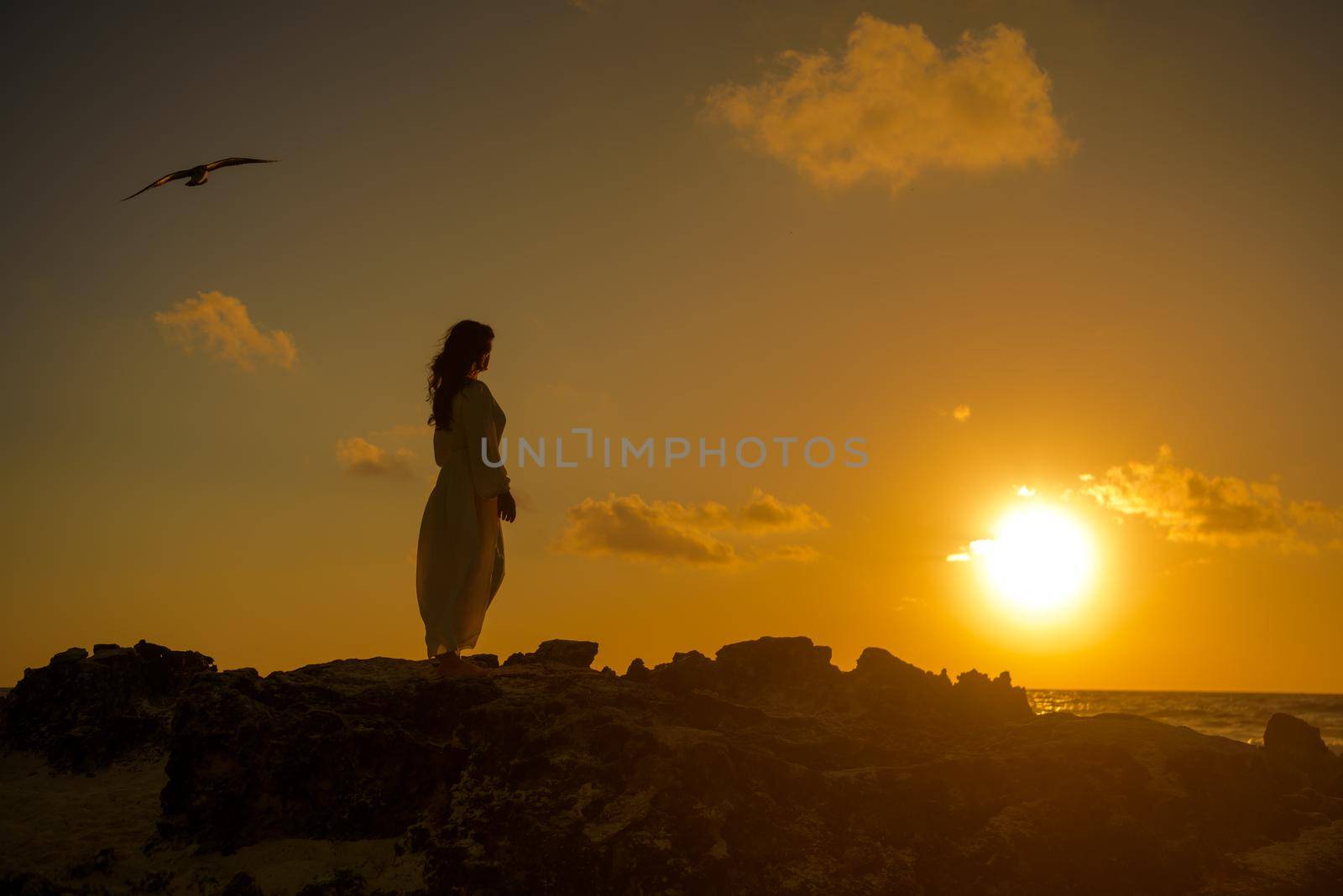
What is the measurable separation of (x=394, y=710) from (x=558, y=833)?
2.21 meters

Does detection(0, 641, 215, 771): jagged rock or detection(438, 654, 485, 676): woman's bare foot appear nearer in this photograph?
detection(0, 641, 215, 771): jagged rock

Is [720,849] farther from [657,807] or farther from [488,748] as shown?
[488,748]

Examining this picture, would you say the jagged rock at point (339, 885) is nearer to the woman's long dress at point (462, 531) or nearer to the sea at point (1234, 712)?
the woman's long dress at point (462, 531)

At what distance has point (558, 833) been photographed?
23.6ft

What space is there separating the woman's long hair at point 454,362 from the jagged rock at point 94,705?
3.89 meters

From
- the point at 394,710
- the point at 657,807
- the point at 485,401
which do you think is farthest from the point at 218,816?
the point at 485,401

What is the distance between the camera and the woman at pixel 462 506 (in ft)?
32.4

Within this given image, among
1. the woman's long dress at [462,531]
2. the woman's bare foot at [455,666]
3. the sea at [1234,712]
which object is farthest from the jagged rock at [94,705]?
the sea at [1234,712]

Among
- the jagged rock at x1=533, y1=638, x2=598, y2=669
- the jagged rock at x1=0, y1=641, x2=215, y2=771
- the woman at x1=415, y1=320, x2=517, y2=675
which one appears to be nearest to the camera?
the jagged rock at x1=0, y1=641, x2=215, y2=771

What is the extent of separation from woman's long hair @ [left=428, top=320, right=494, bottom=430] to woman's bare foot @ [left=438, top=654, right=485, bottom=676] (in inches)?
93.6

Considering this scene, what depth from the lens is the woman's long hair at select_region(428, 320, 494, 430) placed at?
1021 centimetres

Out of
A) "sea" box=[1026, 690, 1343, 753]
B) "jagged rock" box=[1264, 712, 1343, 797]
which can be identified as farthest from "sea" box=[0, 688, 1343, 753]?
"jagged rock" box=[1264, 712, 1343, 797]

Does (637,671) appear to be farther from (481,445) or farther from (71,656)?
(71,656)

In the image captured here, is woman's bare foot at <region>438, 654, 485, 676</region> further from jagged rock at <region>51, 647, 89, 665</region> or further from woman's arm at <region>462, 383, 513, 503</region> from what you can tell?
jagged rock at <region>51, 647, 89, 665</region>
